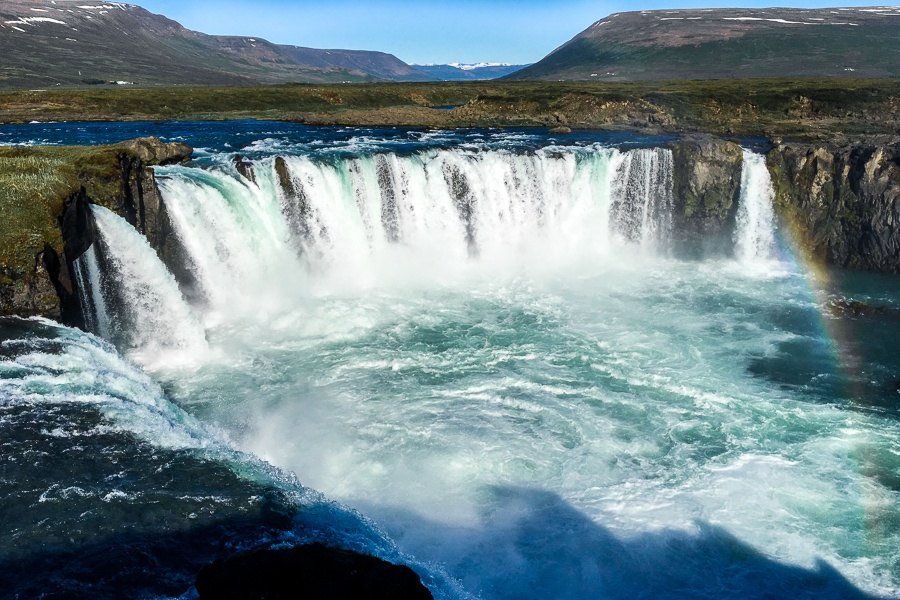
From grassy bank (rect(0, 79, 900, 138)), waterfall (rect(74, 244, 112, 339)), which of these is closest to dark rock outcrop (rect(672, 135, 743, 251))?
grassy bank (rect(0, 79, 900, 138))

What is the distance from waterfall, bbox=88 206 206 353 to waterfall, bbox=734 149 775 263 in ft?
71.4

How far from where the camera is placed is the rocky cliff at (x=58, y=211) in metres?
13.2

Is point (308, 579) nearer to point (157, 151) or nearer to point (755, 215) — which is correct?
point (157, 151)

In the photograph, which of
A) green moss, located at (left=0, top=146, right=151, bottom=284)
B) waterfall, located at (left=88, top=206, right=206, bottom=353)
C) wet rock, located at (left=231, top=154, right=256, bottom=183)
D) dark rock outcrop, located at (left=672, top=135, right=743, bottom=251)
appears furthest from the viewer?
dark rock outcrop, located at (left=672, top=135, right=743, bottom=251)

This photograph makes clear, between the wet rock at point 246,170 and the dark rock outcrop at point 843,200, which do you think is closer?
the wet rock at point 246,170

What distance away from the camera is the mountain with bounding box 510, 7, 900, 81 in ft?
377

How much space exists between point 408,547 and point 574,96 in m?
43.7

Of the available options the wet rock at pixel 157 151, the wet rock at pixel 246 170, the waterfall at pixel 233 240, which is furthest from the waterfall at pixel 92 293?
the wet rock at pixel 246 170

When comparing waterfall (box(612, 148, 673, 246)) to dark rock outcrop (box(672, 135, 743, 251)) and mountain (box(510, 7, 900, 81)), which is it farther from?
mountain (box(510, 7, 900, 81))

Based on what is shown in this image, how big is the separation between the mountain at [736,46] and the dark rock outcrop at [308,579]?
4385 inches

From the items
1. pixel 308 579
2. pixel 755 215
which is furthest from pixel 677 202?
pixel 308 579

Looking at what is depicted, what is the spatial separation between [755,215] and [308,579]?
1028 inches

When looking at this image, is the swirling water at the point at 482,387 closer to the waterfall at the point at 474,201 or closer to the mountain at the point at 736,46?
the waterfall at the point at 474,201

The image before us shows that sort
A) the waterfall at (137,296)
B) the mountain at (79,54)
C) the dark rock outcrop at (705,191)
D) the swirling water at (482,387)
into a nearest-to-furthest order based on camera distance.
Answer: the swirling water at (482,387) → the waterfall at (137,296) → the dark rock outcrop at (705,191) → the mountain at (79,54)
